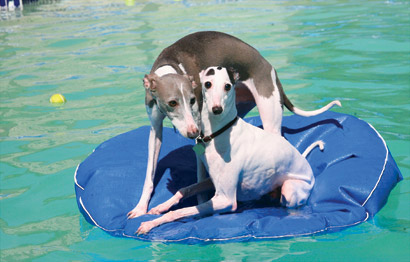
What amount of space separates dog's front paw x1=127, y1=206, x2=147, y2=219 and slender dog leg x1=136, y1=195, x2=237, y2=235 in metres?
0.27

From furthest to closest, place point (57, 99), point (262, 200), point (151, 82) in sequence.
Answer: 1. point (57, 99)
2. point (262, 200)
3. point (151, 82)

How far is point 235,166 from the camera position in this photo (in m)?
3.99

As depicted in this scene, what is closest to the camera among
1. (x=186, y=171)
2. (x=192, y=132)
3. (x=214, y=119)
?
(x=192, y=132)

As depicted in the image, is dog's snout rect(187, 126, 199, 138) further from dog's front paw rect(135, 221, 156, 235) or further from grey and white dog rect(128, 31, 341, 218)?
dog's front paw rect(135, 221, 156, 235)

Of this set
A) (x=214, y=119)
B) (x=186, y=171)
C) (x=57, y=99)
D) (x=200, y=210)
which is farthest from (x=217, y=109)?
(x=57, y=99)

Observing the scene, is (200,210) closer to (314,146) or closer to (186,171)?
(186,171)

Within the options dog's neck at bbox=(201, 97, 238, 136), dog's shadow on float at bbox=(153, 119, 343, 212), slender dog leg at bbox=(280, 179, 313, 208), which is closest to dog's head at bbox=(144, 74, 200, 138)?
dog's neck at bbox=(201, 97, 238, 136)

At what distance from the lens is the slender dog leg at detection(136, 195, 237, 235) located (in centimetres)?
Answer: 404

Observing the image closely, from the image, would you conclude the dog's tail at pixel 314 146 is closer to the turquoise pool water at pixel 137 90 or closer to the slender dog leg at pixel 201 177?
the turquoise pool water at pixel 137 90

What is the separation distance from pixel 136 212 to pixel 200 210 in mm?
551

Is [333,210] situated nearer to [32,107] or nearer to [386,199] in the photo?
[386,199]

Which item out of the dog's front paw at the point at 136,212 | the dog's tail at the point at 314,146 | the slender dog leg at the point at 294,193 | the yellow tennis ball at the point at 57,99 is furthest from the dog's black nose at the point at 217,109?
the yellow tennis ball at the point at 57,99

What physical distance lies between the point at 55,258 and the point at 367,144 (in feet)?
9.03

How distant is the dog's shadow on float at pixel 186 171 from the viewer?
4488mm
